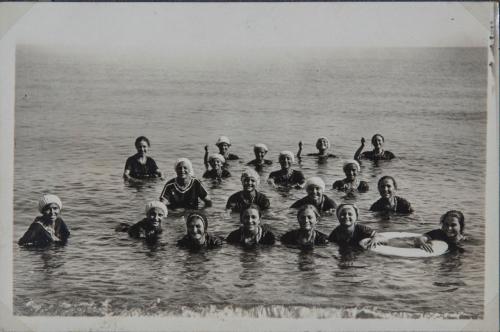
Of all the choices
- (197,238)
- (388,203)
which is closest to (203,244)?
Answer: (197,238)

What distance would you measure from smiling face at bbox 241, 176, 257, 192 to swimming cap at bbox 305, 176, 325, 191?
20 centimetres

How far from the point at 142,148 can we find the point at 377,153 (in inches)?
36.9

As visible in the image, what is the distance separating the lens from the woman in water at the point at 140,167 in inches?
105

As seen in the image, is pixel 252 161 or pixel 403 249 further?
pixel 252 161

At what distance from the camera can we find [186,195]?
2.63 m

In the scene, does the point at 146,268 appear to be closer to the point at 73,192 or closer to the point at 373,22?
the point at 73,192

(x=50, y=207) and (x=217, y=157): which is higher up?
(x=217, y=157)

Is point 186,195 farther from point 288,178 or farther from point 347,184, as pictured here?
point 347,184

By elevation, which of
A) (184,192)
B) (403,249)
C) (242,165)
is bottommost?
(403,249)

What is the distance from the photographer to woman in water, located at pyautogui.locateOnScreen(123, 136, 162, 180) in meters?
2.66

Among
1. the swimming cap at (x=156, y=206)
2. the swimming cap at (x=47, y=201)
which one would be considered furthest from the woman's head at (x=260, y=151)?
the swimming cap at (x=47, y=201)

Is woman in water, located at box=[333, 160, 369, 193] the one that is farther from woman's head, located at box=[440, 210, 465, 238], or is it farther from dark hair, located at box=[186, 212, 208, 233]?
dark hair, located at box=[186, 212, 208, 233]

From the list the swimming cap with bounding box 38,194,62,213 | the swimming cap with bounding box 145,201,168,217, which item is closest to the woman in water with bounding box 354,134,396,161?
the swimming cap with bounding box 145,201,168,217

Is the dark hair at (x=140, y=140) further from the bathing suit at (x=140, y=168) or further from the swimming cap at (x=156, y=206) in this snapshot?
the swimming cap at (x=156, y=206)
